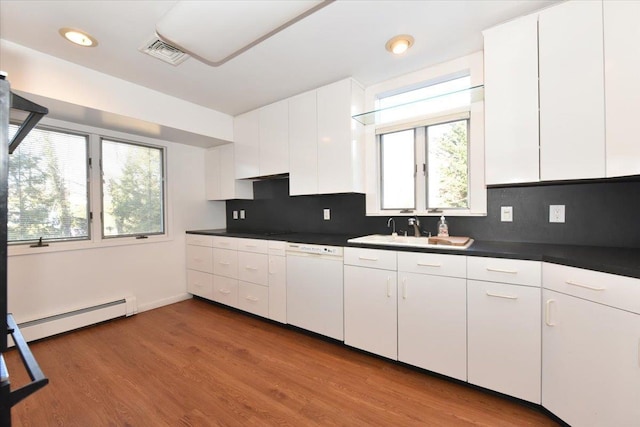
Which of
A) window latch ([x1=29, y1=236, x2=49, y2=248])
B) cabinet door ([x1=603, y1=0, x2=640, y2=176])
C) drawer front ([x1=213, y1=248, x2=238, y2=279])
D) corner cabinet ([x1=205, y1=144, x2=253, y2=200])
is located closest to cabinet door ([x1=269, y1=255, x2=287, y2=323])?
drawer front ([x1=213, y1=248, x2=238, y2=279])

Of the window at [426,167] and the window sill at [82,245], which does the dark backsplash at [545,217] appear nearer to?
the window at [426,167]

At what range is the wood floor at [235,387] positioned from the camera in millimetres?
1581

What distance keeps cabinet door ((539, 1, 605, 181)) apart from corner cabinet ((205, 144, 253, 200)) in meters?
3.22

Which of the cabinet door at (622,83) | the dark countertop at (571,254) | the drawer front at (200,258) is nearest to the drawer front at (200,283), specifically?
the drawer front at (200,258)

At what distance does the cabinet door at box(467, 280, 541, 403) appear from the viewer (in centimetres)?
157

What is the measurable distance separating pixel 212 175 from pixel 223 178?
266mm

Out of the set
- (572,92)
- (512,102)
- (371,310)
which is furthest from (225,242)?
(572,92)

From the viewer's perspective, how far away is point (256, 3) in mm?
1437

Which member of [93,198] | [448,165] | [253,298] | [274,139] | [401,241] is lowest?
[253,298]

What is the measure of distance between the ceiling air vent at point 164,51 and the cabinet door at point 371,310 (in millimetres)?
2214

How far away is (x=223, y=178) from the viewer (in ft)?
12.4

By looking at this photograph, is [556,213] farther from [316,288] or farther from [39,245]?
[39,245]

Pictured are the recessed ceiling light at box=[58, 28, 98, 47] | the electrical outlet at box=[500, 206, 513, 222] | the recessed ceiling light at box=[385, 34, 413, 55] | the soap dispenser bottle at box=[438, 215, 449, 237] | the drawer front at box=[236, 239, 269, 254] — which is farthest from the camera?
the drawer front at box=[236, 239, 269, 254]

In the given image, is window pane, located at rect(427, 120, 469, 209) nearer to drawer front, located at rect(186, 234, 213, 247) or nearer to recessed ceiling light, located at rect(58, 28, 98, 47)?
drawer front, located at rect(186, 234, 213, 247)
